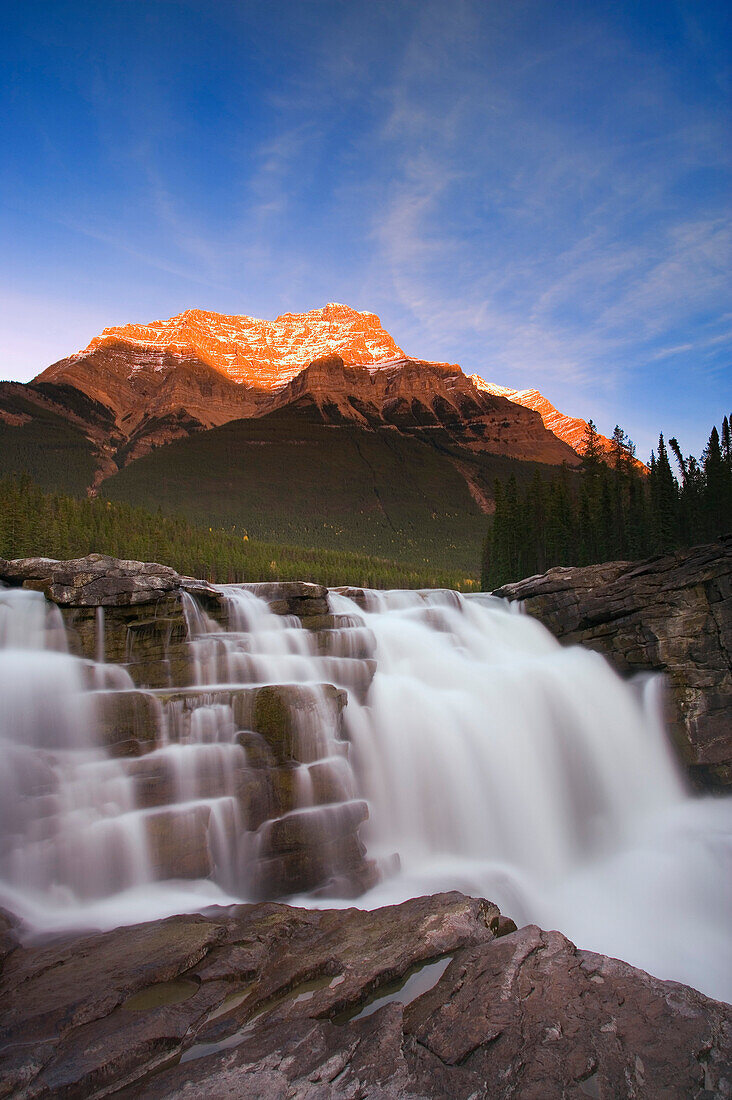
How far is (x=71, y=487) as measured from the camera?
181125 mm

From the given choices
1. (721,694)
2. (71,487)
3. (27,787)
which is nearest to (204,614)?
(27,787)

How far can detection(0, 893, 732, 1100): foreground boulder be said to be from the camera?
19.9 ft

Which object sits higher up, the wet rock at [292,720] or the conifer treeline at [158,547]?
the conifer treeline at [158,547]

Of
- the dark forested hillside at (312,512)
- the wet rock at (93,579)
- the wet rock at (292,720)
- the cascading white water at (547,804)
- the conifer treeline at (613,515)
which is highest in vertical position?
the dark forested hillside at (312,512)

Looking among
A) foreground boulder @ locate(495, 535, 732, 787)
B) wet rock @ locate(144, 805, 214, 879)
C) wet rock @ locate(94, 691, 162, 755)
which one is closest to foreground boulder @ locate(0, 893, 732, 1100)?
wet rock @ locate(144, 805, 214, 879)

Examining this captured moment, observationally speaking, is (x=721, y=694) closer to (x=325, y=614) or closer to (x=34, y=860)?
(x=325, y=614)

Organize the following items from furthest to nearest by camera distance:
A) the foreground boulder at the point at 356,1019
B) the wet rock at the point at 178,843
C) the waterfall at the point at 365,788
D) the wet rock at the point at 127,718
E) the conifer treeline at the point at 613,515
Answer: the conifer treeline at the point at 613,515
the wet rock at the point at 127,718
the wet rock at the point at 178,843
the waterfall at the point at 365,788
the foreground boulder at the point at 356,1019

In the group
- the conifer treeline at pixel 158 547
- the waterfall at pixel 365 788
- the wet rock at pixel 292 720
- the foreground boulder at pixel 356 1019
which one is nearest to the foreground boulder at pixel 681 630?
the waterfall at pixel 365 788

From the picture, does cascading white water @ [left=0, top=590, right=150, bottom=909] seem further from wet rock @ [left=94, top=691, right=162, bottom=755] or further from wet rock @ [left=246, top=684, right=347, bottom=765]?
wet rock @ [left=246, top=684, right=347, bottom=765]

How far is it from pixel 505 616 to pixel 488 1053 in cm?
2707

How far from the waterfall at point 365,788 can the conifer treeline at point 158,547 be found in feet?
151

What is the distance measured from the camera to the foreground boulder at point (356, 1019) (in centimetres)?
607

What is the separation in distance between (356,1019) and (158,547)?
74.4 metres

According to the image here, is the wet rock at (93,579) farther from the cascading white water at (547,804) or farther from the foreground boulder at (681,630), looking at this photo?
the foreground boulder at (681,630)
